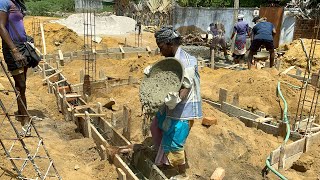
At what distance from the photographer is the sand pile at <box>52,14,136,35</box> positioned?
1881cm

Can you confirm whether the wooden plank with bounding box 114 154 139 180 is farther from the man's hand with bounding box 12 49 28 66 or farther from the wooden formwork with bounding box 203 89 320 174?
the wooden formwork with bounding box 203 89 320 174

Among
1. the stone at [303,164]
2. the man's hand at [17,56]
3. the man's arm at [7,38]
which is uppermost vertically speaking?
the man's arm at [7,38]

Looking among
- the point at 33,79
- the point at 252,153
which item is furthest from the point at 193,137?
the point at 33,79

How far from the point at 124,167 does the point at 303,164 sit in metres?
2.35

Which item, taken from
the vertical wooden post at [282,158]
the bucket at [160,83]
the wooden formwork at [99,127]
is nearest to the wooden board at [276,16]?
the wooden formwork at [99,127]

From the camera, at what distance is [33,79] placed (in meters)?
7.34

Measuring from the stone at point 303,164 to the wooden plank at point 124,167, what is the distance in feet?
7.42

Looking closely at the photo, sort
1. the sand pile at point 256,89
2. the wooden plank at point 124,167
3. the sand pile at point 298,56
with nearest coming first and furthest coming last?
the wooden plank at point 124,167 → the sand pile at point 256,89 → the sand pile at point 298,56

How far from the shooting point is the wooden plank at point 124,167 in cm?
326

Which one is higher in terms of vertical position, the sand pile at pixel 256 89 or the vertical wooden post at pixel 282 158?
Answer: the sand pile at pixel 256 89

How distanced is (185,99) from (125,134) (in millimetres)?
1428

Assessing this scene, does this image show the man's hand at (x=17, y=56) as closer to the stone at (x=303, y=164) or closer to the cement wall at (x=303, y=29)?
the stone at (x=303, y=164)

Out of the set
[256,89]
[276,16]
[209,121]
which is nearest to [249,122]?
[209,121]

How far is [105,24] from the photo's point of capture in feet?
65.5
